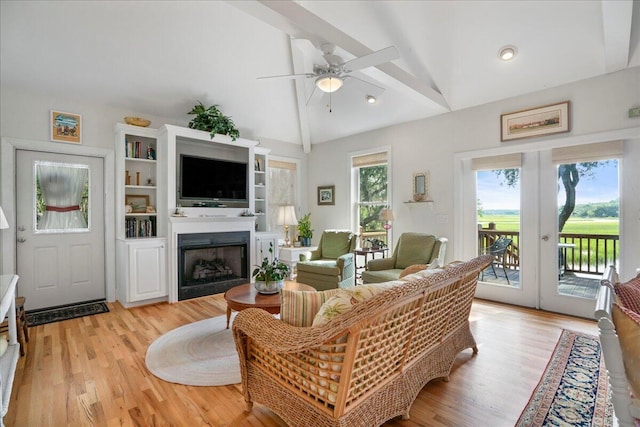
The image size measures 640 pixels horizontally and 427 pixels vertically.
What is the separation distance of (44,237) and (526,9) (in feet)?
19.5

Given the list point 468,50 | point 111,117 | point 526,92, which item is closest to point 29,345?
point 111,117

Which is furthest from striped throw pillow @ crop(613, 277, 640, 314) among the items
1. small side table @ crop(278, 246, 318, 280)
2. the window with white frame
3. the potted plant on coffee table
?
small side table @ crop(278, 246, 318, 280)

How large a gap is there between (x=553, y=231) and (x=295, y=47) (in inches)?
162

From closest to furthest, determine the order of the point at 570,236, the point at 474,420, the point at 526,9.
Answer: the point at 474,420 < the point at 526,9 < the point at 570,236

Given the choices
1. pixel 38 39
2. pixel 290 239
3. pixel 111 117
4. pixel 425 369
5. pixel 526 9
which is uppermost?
pixel 526 9

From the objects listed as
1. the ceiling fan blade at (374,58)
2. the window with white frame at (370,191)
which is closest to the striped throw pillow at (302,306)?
the ceiling fan blade at (374,58)

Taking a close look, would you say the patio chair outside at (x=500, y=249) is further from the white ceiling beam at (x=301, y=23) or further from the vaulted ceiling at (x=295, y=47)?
the white ceiling beam at (x=301, y=23)

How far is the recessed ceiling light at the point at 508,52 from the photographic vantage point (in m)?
3.41

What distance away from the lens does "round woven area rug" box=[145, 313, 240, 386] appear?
229 centimetres

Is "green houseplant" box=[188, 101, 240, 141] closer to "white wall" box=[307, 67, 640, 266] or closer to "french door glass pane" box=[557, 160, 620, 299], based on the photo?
"white wall" box=[307, 67, 640, 266]

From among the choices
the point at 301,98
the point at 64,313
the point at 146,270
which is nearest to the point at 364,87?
the point at 301,98

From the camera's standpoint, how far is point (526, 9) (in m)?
3.05

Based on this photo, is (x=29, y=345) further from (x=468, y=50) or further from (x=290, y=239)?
(x=468, y=50)

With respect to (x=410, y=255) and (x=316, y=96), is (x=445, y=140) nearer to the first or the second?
(x=410, y=255)
